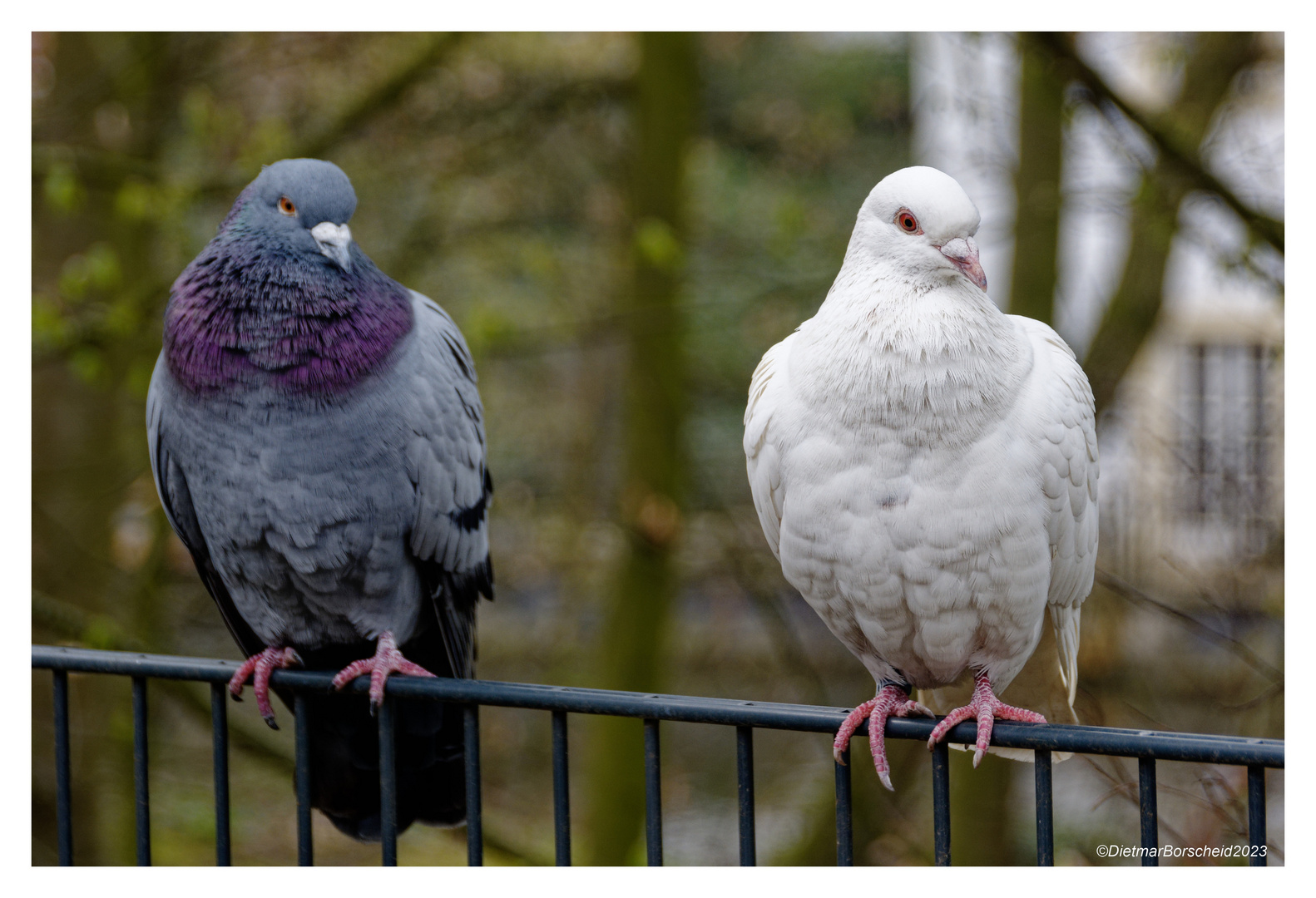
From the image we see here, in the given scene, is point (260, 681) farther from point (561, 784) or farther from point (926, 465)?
point (926, 465)

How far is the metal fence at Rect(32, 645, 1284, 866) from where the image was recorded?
4.75ft

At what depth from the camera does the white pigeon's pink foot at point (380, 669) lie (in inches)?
87.9

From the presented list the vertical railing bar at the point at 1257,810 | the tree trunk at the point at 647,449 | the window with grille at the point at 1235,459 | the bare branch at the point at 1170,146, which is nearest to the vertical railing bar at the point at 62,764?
the vertical railing bar at the point at 1257,810

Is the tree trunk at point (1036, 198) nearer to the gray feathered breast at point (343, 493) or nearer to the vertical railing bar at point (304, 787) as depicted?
the gray feathered breast at point (343, 493)

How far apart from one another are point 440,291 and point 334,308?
3.12 metres

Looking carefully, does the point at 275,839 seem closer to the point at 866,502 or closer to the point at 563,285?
the point at 563,285

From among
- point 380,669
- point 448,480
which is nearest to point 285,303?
point 448,480

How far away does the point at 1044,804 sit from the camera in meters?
1.61

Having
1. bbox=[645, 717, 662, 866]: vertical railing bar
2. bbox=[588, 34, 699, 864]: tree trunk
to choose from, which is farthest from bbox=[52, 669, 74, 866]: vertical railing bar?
bbox=[588, 34, 699, 864]: tree trunk

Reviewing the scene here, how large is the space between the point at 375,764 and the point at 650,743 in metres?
1.11

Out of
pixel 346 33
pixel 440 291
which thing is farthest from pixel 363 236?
pixel 346 33

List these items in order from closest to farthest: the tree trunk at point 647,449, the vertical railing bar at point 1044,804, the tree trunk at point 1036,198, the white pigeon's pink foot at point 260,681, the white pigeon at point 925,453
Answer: the vertical railing bar at point 1044,804 → the white pigeon at point 925,453 → the white pigeon's pink foot at point 260,681 → the tree trunk at point 1036,198 → the tree trunk at point 647,449

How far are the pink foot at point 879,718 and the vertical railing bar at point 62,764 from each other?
Answer: 1.48 m

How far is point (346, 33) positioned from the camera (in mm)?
4867
